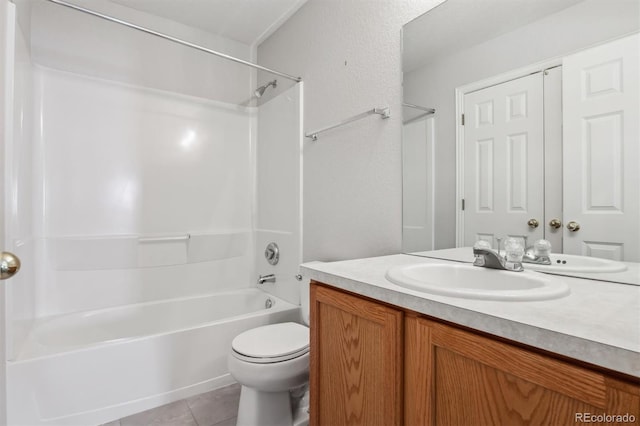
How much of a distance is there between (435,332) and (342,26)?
5.57 ft

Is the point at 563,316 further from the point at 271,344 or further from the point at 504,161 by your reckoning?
the point at 271,344

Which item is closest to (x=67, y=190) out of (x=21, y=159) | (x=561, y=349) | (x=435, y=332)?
(x=21, y=159)

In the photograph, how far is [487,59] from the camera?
3.84ft

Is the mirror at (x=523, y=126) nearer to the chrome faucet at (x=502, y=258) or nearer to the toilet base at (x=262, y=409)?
the chrome faucet at (x=502, y=258)

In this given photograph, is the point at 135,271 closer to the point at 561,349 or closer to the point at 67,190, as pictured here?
the point at 67,190

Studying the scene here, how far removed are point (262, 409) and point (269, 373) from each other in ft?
0.77

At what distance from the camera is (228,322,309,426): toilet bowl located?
1337 mm

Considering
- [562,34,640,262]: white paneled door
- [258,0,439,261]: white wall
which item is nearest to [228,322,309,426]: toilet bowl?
[258,0,439,261]: white wall

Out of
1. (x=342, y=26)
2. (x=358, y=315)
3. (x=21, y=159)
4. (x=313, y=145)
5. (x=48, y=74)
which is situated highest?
(x=342, y=26)

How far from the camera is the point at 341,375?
936 mm

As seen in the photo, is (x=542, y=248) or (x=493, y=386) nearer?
(x=493, y=386)
